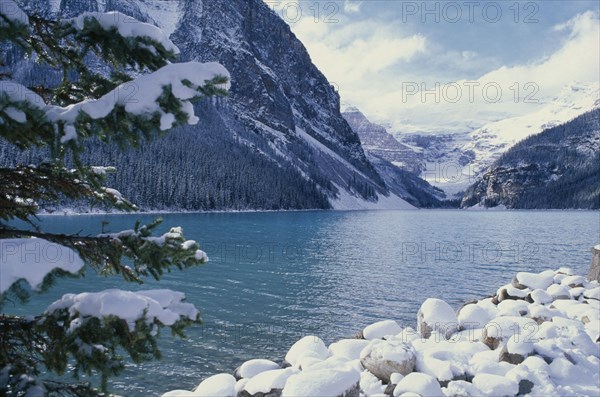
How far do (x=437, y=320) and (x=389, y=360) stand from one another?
18.6 ft

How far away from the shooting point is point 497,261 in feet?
139

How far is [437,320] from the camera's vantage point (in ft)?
51.0

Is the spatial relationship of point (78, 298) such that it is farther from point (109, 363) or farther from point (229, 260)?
point (229, 260)

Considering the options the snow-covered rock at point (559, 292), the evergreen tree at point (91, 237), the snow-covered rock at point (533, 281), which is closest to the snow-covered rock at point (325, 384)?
the evergreen tree at point (91, 237)

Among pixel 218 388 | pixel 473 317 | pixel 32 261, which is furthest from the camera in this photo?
pixel 473 317

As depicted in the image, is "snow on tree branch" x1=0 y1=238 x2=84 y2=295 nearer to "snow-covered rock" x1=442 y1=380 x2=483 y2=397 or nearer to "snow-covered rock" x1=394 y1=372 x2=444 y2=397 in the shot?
"snow-covered rock" x1=394 y1=372 x2=444 y2=397

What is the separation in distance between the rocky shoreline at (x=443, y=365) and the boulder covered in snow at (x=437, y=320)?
0.12ft

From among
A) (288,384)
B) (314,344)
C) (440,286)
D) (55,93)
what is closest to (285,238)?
(440,286)

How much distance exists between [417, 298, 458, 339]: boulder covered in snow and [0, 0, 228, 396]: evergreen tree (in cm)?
1310

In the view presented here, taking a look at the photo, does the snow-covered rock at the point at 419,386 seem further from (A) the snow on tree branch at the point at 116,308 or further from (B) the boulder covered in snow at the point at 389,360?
(A) the snow on tree branch at the point at 116,308

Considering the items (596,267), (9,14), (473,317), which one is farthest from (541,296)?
(9,14)

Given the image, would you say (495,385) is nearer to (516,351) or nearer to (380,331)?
(516,351)

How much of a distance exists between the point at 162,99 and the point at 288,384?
7.00 m

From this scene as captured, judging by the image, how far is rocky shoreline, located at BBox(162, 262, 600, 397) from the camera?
9.27 metres
